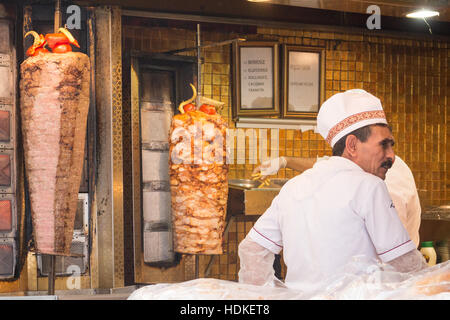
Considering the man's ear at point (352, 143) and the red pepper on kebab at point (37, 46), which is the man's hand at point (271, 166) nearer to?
the red pepper on kebab at point (37, 46)

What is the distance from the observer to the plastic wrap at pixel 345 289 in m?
1.12

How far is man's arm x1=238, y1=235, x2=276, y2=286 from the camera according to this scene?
6.02 feet

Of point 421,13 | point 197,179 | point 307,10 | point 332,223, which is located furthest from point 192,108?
point 332,223

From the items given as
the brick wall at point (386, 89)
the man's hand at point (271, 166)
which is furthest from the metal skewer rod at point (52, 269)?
the man's hand at point (271, 166)

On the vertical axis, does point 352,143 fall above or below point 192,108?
below

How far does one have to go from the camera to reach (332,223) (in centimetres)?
170

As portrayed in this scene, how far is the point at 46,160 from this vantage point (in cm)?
321

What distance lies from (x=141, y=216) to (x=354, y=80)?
2.04 meters

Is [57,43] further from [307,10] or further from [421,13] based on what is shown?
[307,10]

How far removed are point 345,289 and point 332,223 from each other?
548mm

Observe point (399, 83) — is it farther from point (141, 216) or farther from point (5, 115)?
point (5, 115)

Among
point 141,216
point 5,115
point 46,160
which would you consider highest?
point 5,115

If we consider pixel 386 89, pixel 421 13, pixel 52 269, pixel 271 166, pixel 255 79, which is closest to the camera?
pixel 421 13
